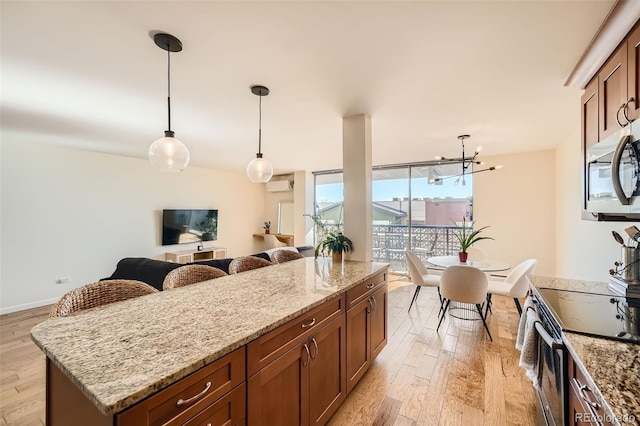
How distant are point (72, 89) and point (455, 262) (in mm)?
4600

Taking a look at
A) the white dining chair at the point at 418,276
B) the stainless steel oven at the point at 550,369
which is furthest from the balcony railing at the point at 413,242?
the stainless steel oven at the point at 550,369

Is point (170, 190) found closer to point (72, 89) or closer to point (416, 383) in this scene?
point (72, 89)

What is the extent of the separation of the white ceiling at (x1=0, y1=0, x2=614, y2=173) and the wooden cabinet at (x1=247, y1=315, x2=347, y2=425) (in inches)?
71.5

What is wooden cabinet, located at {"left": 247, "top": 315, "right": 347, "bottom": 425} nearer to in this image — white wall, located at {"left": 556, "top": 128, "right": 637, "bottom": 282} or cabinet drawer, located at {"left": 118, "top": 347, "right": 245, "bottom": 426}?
cabinet drawer, located at {"left": 118, "top": 347, "right": 245, "bottom": 426}

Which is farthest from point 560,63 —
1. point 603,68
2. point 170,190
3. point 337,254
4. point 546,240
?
point 170,190

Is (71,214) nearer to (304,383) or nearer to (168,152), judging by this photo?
(168,152)

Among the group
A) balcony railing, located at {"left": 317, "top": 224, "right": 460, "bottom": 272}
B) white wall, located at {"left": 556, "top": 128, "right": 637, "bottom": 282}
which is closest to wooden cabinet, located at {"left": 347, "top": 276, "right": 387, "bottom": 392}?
white wall, located at {"left": 556, "top": 128, "right": 637, "bottom": 282}

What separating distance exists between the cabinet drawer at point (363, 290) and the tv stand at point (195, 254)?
4271 millimetres

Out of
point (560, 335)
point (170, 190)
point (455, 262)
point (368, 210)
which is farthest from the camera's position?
point (170, 190)

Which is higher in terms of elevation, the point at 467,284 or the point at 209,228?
the point at 209,228

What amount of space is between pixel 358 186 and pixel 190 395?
7.83 feet

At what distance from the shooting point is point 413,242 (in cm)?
587

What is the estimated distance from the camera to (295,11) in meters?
1.42

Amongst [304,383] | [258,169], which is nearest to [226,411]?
[304,383]
